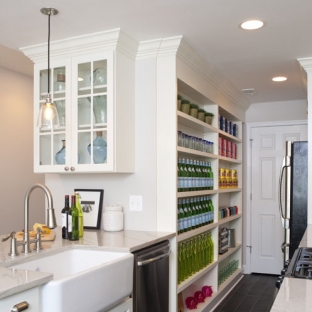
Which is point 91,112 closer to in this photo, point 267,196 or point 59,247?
point 59,247

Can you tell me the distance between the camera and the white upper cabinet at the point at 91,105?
2.82 metres

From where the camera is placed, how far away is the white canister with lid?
2.96m

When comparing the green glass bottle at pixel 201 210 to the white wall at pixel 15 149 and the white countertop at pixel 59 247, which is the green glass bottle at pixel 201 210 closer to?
the white countertop at pixel 59 247

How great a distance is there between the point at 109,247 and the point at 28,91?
9.16ft

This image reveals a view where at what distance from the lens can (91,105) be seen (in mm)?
2875

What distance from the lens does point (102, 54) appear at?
2852mm

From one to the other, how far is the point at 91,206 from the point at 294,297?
206 cm

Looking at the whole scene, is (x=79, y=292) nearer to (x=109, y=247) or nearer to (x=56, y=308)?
(x=56, y=308)

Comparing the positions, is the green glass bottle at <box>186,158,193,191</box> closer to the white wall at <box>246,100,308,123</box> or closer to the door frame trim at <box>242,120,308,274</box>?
the door frame trim at <box>242,120,308,274</box>

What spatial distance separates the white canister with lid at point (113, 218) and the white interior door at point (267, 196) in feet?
9.45

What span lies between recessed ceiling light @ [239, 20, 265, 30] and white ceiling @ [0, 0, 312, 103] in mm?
43

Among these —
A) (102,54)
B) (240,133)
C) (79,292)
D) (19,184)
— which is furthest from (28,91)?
(79,292)

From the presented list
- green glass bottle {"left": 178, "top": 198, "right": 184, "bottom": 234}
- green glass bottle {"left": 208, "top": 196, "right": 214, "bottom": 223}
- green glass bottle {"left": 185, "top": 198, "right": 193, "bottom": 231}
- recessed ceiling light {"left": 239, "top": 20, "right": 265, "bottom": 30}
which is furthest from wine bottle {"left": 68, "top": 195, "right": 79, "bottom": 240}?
recessed ceiling light {"left": 239, "top": 20, "right": 265, "bottom": 30}

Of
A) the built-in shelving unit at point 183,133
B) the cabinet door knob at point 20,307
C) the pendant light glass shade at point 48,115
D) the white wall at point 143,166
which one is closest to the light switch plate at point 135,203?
the white wall at point 143,166
